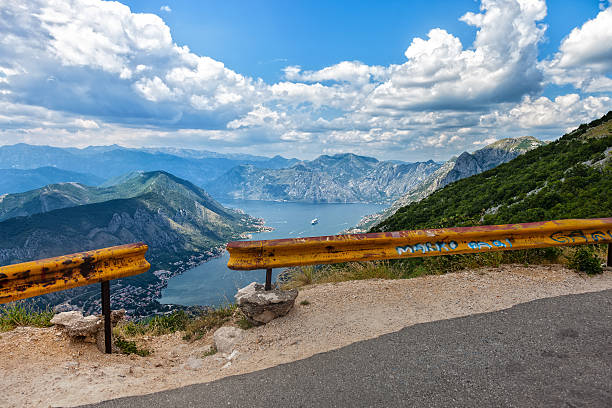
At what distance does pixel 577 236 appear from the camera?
559cm

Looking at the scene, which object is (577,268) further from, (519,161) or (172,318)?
(519,161)

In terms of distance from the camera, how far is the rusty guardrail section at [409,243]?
4.86m

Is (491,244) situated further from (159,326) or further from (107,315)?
(159,326)

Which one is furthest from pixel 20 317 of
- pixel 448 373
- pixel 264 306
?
pixel 448 373

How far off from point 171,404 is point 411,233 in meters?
4.00

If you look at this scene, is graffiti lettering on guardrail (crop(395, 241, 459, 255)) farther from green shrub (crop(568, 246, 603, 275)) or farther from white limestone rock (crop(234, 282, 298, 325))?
green shrub (crop(568, 246, 603, 275))

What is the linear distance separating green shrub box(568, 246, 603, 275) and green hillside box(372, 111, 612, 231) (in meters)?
4.48

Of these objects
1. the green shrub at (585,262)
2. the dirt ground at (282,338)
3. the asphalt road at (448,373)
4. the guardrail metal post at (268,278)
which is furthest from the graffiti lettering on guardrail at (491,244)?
the guardrail metal post at (268,278)

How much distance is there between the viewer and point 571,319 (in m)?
3.98

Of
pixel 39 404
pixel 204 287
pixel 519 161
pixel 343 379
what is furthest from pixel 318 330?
pixel 204 287

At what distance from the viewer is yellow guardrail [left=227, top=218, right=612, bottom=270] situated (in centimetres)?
486

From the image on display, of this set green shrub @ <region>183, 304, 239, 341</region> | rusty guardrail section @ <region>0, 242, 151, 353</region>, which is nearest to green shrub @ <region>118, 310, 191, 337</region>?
green shrub @ <region>183, 304, 239, 341</region>

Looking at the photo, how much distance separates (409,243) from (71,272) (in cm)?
470

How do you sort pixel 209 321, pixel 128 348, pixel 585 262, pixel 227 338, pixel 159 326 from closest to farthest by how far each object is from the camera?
pixel 227 338, pixel 128 348, pixel 585 262, pixel 209 321, pixel 159 326
